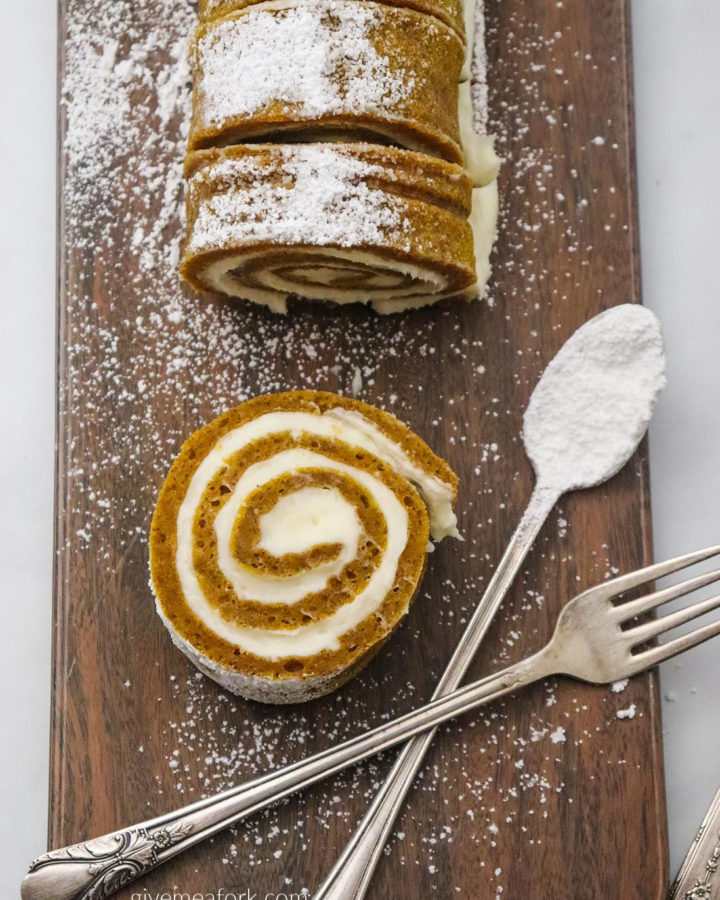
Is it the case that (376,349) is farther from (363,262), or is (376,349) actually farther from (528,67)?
(528,67)

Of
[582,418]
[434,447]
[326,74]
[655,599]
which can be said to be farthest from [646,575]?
[326,74]

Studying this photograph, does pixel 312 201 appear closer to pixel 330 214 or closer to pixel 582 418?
pixel 330 214

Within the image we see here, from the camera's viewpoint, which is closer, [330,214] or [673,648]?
[330,214]

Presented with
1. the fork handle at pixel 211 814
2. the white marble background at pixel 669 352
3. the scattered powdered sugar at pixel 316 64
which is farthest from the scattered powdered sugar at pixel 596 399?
the scattered powdered sugar at pixel 316 64

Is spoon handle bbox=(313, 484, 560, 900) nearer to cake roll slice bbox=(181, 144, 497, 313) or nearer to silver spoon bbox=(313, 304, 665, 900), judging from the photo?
silver spoon bbox=(313, 304, 665, 900)

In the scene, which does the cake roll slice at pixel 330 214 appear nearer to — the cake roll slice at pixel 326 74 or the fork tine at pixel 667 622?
the cake roll slice at pixel 326 74

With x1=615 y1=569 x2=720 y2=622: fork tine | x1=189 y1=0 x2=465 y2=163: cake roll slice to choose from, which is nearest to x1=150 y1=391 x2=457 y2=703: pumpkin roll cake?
x1=615 y1=569 x2=720 y2=622: fork tine

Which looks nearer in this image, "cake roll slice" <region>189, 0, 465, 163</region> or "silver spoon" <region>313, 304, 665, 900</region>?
"cake roll slice" <region>189, 0, 465, 163</region>
